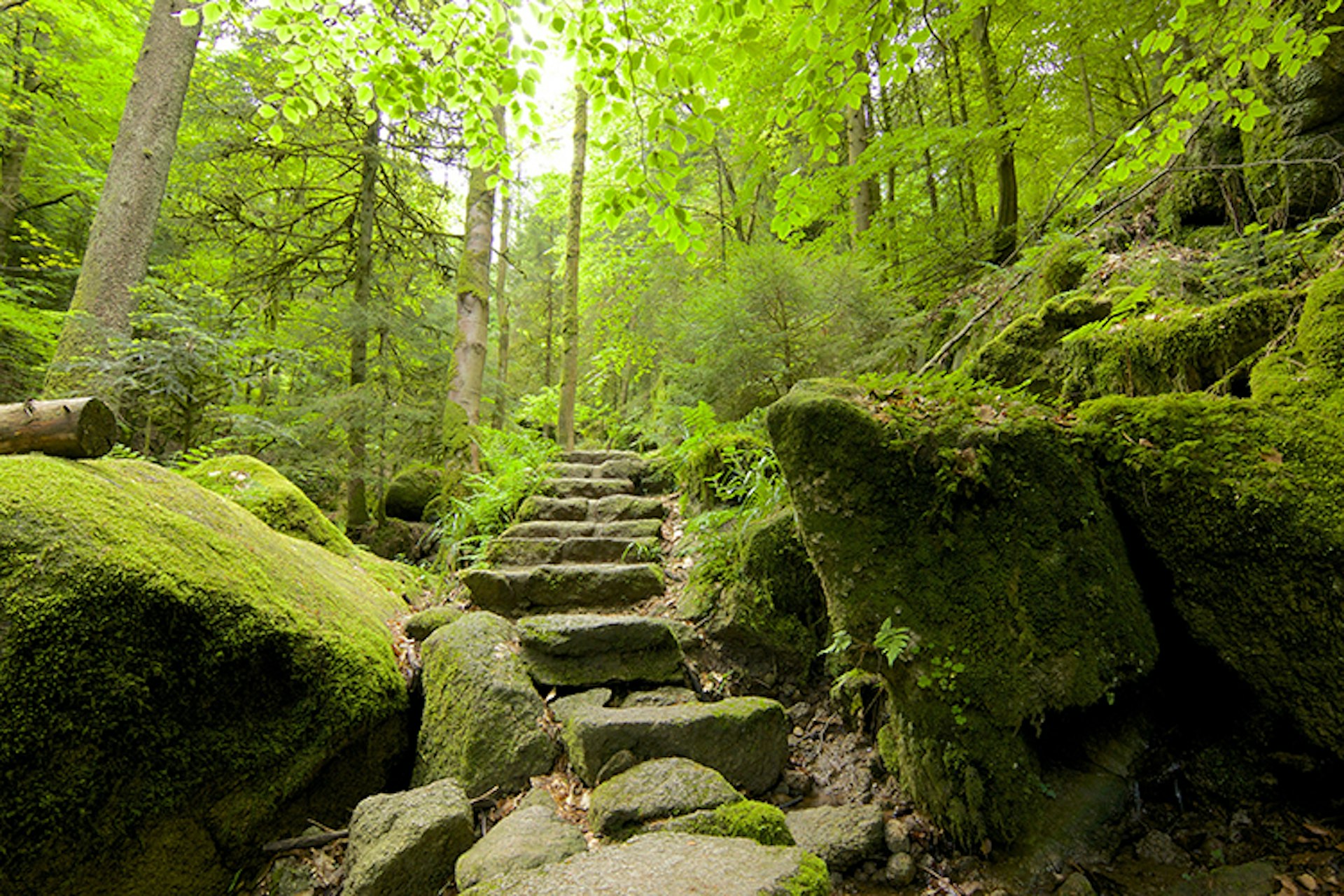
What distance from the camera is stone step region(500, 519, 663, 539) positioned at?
5.89 metres

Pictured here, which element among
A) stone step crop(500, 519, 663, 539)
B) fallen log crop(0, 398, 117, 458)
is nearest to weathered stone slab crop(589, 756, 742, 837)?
fallen log crop(0, 398, 117, 458)

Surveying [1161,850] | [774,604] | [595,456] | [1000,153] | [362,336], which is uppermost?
[1000,153]

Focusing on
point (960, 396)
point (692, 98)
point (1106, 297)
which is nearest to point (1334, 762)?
point (960, 396)

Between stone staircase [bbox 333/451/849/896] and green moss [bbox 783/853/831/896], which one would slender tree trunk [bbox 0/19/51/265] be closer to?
stone staircase [bbox 333/451/849/896]

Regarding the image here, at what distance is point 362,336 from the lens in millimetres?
8266

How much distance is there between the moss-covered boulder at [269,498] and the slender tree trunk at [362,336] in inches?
99.9

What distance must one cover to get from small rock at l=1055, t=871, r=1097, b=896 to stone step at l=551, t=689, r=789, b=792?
51.2 inches

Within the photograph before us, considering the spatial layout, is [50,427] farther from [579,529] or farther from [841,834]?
[841,834]

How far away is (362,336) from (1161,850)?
9.70m

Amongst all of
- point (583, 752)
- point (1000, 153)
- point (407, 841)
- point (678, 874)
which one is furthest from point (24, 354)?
point (1000, 153)

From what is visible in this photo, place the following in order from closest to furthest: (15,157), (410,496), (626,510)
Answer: (626,510) < (410,496) < (15,157)

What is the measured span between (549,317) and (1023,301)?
16961mm

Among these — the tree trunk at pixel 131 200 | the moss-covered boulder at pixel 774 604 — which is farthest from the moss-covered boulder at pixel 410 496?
the moss-covered boulder at pixel 774 604

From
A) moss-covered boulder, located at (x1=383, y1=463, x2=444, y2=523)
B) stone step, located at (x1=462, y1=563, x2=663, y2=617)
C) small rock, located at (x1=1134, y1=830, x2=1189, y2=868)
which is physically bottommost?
small rock, located at (x1=1134, y1=830, x2=1189, y2=868)
